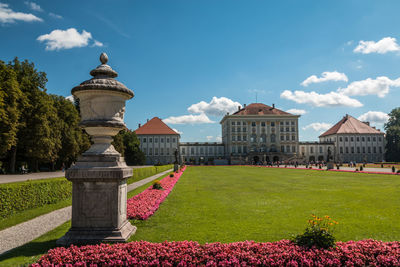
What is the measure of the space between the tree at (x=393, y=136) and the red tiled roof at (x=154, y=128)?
61.6 meters

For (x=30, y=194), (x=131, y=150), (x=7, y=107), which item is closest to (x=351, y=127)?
(x=131, y=150)

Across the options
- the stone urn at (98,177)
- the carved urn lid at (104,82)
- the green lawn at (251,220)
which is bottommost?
the green lawn at (251,220)

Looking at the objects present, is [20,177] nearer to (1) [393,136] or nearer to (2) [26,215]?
(2) [26,215]

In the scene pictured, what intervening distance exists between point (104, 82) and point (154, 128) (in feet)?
264

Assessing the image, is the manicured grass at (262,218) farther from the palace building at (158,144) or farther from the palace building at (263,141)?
the palace building at (263,141)

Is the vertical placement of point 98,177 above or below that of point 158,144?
below

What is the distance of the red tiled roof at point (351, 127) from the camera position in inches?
3472

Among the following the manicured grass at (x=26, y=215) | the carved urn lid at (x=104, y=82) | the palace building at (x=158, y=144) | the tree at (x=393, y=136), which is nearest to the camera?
the carved urn lid at (x=104, y=82)

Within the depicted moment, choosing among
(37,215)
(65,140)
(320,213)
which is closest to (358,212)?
(320,213)

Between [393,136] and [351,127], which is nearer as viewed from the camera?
[393,136]

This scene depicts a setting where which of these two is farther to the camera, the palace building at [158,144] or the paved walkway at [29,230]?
the palace building at [158,144]

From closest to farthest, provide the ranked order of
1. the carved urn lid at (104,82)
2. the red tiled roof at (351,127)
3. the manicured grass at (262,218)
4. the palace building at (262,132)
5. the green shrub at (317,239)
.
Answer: the green shrub at (317,239) → the carved urn lid at (104,82) → the manicured grass at (262,218) → the palace building at (262,132) → the red tiled roof at (351,127)

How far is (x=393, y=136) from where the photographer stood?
254ft

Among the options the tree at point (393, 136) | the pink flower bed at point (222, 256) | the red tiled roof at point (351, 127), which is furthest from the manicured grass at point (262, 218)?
the red tiled roof at point (351, 127)
